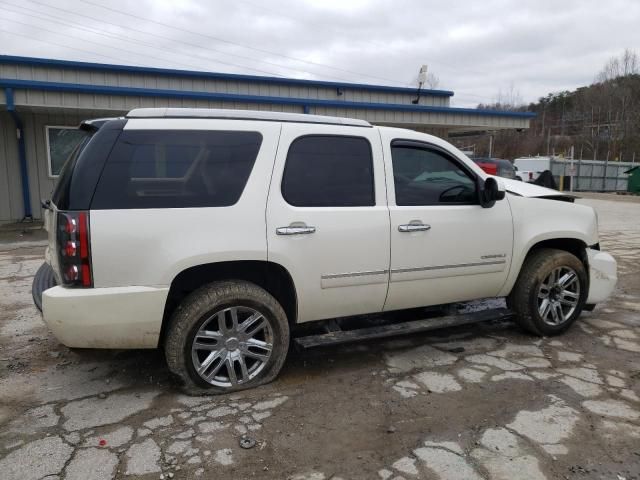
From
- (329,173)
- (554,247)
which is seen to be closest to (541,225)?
(554,247)

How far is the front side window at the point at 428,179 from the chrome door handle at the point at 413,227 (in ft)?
0.56

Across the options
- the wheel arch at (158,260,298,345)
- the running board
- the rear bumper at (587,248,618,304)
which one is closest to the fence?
the rear bumper at (587,248,618,304)

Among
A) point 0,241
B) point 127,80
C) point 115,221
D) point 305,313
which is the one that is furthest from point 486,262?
point 127,80

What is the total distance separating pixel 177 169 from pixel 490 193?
2.48m

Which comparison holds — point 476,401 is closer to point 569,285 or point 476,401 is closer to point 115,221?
point 569,285

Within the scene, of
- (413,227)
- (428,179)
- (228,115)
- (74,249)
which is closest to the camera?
(74,249)

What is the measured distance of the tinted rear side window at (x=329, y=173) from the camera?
3510 millimetres

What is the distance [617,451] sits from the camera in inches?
111

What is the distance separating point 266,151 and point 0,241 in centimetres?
883

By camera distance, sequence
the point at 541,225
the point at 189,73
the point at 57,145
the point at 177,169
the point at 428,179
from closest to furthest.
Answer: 1. the point at 177,169
2. the point at 428,179
3. the point at 541,225
4. the point at 57,145
5. the point at 189,73

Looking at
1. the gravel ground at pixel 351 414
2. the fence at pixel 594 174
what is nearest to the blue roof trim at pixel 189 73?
the gravel ground at pixel 351 414

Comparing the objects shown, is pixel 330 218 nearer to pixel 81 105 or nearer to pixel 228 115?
pixel 228 115

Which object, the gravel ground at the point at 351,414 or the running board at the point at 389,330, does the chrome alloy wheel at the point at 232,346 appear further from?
the running board at the point at 389,330

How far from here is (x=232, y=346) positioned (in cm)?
341
